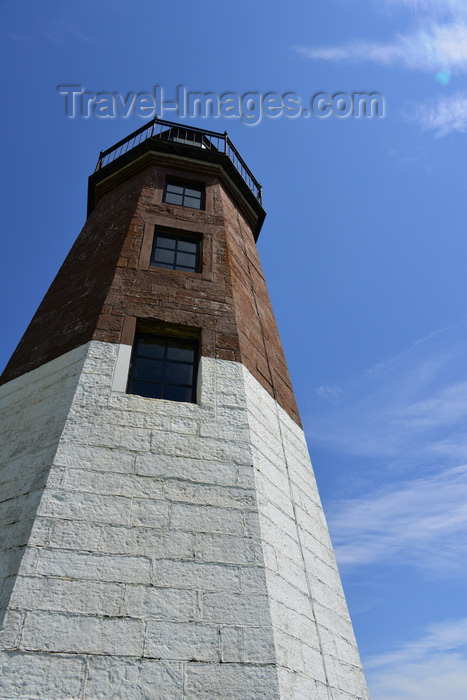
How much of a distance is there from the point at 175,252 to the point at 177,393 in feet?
10.5

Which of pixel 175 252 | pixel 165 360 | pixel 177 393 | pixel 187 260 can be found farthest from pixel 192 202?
pixel 177 393

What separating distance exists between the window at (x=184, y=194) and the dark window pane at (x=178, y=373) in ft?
14.8

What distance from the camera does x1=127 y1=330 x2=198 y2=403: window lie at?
6379mm

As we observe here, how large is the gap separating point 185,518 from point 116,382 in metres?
1.87

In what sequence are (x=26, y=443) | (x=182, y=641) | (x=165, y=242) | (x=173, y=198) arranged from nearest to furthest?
(x=182, y=641) < (x=26, y=443) < (x=165, y=242) < (x=173, y=198)

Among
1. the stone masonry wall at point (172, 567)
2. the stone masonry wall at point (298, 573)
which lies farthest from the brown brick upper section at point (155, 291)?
the stone masonry wall at point (298, 573)

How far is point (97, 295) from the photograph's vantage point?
7238 mm

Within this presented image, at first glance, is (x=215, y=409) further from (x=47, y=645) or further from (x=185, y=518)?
(x=47, y=645)

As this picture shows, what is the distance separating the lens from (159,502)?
4.90 metres

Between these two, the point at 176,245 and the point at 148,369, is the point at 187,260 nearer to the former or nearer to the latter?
the point at 176,245

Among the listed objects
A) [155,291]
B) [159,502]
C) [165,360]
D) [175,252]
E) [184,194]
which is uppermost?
[184,194]

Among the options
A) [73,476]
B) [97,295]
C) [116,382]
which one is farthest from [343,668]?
[97,295]

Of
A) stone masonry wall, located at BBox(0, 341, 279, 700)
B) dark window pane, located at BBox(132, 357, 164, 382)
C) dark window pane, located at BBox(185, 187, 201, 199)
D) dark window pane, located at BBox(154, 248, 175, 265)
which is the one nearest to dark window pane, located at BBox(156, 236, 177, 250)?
dark window pane, located at BBox(154, 248, 175, 265)

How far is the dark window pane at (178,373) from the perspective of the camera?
655 centimetres
